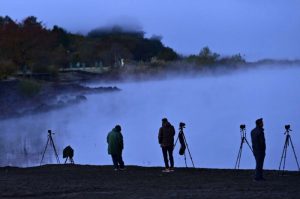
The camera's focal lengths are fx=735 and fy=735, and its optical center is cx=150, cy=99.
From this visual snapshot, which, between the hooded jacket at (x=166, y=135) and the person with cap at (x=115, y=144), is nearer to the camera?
the hooded jacket at (x=166, y=135)

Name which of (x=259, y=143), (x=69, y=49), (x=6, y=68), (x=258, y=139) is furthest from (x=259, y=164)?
(x=69, y=49)

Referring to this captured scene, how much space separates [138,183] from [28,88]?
59.7 metres

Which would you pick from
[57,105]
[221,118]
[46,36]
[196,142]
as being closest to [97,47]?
[46,36]

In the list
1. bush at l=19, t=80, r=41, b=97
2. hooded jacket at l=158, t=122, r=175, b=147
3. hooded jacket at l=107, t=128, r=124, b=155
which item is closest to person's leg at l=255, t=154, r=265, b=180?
hooded jacket at l=158, t=122, r=175, b=147

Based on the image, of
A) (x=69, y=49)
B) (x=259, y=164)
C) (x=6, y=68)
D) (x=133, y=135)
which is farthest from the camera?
(x=69, y=49)

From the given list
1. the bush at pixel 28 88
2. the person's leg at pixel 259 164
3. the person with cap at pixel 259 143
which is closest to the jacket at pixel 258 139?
the person with cap at pixel 259 143

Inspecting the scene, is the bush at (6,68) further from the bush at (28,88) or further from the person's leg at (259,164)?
the person's leg at (259,164)

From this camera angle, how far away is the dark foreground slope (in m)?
16.1

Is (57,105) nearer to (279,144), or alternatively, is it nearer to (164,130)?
(279,144)

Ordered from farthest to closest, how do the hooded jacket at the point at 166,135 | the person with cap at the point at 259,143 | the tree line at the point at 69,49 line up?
the tree line at the point at 69,49 → the hooded jacket at the point at 166,135 → the person with cap at the point at 259,143

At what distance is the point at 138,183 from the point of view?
62.3ft

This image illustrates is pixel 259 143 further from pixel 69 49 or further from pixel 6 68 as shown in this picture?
pixel 69 49

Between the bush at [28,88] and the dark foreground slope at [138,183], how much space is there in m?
53.2

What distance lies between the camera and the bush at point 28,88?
76562mm
